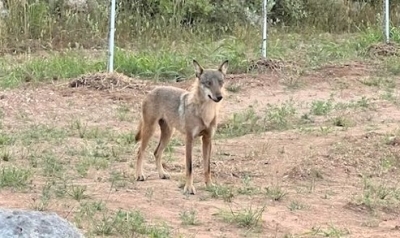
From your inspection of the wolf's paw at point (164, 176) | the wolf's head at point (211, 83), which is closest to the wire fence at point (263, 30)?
the wolf's paw at point (164, 176)

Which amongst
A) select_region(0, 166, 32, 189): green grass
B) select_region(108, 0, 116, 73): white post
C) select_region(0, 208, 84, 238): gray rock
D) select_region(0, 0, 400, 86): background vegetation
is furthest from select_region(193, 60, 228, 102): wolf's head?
select_region(0, 0, 400, 86): background vegetation

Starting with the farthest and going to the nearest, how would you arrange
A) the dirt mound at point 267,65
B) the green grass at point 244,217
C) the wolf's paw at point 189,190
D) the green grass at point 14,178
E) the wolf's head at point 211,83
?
the dirt mound at point 267,65 < the wolf's head at point 211,83 < the wolf's paw at point 189,190 < the green grass at point 14,178 < the green grass at point 244,217

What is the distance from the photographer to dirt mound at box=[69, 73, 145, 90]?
1241cm

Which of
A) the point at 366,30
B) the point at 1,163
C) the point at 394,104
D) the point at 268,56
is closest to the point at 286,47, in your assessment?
the point at 268,56

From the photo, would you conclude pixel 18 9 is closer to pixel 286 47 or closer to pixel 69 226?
pixel 286 47

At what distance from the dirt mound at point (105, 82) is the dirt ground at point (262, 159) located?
0.08 ft

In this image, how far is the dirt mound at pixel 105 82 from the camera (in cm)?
1241

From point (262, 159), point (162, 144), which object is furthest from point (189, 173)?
point (262, 159)

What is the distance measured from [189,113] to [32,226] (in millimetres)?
4149

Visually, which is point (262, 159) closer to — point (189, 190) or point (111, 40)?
point (189, 190)

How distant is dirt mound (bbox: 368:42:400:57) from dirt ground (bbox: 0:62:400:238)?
50.4 inches

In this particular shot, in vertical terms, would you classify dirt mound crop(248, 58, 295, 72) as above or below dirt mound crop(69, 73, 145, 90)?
above

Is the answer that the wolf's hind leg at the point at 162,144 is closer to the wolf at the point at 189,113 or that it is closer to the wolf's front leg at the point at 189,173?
the wolf at the point at 189,113

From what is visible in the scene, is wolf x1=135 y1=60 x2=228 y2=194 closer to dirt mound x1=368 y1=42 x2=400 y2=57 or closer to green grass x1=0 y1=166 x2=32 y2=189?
green grass x1=0 y1=166 x2=32 y2=189
